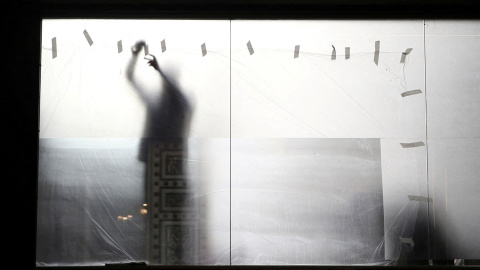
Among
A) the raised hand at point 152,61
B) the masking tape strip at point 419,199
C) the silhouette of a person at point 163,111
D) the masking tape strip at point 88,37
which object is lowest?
the masking tape strip at point 419,199

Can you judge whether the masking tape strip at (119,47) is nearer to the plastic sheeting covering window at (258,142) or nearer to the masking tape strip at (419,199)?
the plastic sheeting covering window at (258,142)

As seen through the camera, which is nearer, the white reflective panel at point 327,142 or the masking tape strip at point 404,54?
the white reflective panel at point 327,142

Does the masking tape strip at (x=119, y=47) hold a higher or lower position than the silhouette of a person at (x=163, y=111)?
higher

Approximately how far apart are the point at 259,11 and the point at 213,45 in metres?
0.40

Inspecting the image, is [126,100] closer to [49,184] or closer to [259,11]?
[49,184]

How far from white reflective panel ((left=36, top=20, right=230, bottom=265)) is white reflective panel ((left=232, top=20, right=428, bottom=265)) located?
17 centimetres

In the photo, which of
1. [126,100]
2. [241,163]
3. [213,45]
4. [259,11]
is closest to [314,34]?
[259,11]

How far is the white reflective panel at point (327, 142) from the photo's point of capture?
12.6 feet

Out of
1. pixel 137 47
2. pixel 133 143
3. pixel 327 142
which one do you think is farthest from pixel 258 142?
pixel 137 47

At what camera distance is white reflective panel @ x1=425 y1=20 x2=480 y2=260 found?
3854 millimetres

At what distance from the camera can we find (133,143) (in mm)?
3914

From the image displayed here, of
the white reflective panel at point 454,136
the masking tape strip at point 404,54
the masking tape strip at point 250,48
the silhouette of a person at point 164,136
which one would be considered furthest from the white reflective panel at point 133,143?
the white reflective panel at point 454,136

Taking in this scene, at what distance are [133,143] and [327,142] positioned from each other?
1309 millimetres

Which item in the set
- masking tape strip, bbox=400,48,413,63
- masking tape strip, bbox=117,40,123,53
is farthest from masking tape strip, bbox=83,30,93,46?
masking tape strip, bbox=400,48,413,63
